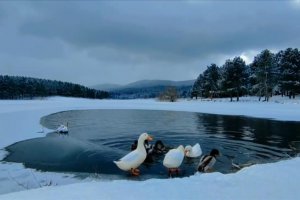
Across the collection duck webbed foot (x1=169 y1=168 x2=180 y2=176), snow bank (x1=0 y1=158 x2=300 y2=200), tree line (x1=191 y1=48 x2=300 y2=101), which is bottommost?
duck webbed foot (x1=169 y1=168 x2=180 y2=176)

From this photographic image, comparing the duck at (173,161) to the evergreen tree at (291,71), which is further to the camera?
the evergreen tree at (291,71)

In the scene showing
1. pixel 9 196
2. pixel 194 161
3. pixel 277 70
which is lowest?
pixel 194 161

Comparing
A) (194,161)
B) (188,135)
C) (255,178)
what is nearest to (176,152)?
(194,161)

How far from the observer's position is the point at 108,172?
10781 mm

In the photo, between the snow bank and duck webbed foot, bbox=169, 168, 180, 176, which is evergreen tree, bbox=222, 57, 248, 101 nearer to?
duck webbed foot, bbox=169, 168, 180, 176

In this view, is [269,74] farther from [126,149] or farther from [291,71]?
[126,149]

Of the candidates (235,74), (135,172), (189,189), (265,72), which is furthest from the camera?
(235,74)

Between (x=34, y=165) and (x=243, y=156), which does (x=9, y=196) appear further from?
(x=243, y=156)

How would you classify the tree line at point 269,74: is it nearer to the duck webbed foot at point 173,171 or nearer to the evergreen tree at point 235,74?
the evergreen tree at point 235,74

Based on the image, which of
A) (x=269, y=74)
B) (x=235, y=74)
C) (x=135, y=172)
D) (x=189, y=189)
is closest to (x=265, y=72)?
(x=269, y=74)

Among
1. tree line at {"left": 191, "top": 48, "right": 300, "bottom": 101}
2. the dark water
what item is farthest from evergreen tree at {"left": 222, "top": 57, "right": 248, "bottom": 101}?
the dark water

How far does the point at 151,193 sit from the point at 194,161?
802 centimetres

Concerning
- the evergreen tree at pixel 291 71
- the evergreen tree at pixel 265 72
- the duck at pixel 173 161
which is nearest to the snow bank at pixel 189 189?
the duck at pixel 173 161

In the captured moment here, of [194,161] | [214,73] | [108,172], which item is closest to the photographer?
[108,172]
